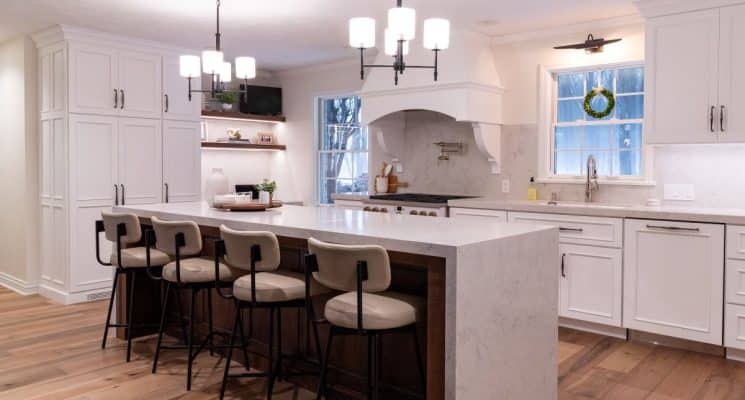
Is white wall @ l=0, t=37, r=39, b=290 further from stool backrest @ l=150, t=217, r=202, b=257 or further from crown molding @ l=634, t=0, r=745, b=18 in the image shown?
crown molding @ l=634, t=0, r=745, b=18

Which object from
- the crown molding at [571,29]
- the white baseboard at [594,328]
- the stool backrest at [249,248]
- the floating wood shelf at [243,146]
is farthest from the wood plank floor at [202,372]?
the floating wood shelf at [243,146]

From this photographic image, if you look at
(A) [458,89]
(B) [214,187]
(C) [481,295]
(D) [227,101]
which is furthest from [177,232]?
(D) [227,101]

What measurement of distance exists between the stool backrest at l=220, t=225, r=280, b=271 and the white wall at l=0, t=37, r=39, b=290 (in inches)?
148

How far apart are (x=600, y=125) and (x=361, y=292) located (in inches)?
136

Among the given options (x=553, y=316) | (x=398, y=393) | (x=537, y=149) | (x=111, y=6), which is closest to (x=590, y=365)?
(x=553, y=316)

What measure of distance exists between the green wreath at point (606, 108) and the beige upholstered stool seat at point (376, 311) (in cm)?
308

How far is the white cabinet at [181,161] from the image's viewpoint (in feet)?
19.6

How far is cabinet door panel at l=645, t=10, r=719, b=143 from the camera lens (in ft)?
13.1

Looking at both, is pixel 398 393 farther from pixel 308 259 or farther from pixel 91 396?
pixel 91 396

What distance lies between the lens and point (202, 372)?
3.50 meters

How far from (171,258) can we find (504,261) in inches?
87.0

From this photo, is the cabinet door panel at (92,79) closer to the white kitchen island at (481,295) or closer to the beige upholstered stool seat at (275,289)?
the white kitchen island at (481,295)

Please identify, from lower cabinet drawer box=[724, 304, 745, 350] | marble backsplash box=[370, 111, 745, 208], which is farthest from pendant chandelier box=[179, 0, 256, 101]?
lower cabinet drawer box=[724, 304, 745, 350]

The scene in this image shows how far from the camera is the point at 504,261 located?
2.47m
